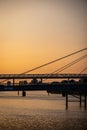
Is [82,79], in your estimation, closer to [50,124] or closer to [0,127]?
[50,124]

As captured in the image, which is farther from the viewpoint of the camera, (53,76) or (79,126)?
(53,76)

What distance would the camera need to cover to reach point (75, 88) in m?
49.5

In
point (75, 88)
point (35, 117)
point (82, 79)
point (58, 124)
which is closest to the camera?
point (58, 124)

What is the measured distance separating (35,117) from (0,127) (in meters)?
8.95

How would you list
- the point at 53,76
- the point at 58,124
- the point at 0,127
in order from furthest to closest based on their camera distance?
the point at 53,76
the point at 58,124
the point at 0,127

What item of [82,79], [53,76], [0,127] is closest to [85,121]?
[0,127]

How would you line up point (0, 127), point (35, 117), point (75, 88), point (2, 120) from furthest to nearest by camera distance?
point (75, 88), point (35, 117), point (2, 120), point (0, 127)

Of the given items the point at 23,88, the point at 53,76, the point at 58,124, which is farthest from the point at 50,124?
the point at 53,76

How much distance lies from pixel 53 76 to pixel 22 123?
27.9 m

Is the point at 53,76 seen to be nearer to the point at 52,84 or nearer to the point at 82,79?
the point at 82,79

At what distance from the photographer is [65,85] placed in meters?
49.8

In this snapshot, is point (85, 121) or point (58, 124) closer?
point (58, 124)

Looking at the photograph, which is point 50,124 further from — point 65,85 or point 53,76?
point 53,76

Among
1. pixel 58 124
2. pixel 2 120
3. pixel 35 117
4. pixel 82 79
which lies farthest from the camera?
pixel 82 79
